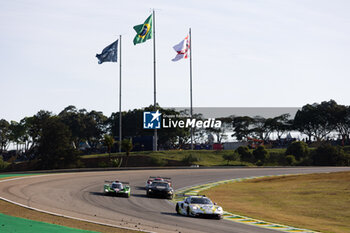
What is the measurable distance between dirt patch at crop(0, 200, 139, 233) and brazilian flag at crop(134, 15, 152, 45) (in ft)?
159

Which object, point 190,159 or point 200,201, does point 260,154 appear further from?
point 200,201

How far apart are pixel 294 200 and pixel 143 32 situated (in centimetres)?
4308

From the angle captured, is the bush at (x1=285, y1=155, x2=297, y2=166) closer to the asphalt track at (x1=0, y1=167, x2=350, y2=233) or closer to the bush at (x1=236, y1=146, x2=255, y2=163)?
the bush at (x1=236, y1=146, x2=255, y2=163)

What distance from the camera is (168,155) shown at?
293ft

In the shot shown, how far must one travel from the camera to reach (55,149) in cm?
8550

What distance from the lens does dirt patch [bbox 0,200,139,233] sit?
63.8 ft

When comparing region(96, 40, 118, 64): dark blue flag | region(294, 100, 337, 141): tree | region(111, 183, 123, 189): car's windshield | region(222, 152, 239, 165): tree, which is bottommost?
region(111, 183, 123, 189): car's windshield

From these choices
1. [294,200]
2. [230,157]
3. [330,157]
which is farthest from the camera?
[330,157]

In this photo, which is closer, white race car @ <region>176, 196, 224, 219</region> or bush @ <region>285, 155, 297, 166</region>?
white race car @ <region>176, 196, 224, 219</region>

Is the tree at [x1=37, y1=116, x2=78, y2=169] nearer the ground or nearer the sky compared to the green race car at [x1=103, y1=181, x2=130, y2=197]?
nearer the sky

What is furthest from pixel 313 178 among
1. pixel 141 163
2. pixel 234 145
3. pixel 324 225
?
pixel 234 145

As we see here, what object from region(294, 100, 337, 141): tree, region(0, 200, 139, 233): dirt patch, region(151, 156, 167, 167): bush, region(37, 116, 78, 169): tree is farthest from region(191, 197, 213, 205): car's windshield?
region(294, 100, 337, 141): tree

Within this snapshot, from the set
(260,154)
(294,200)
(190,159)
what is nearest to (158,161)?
(190,159)

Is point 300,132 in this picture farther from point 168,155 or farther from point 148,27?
point 148,27
